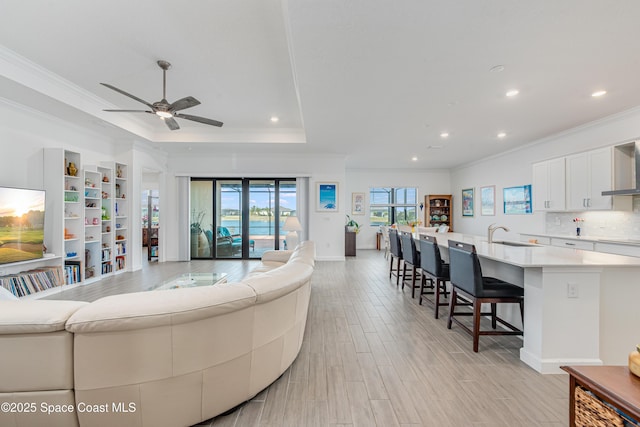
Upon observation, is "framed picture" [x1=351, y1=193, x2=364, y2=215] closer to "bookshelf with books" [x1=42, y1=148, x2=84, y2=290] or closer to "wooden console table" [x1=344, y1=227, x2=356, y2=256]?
"wooden console table" [x1=344, y1=227, x2=356, y2=256]

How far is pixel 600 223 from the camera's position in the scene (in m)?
4.76

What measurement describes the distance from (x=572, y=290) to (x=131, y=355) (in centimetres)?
293

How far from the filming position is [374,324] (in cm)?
309

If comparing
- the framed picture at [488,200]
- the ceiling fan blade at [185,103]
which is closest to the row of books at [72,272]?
the ceiling fan blade at [185,103]

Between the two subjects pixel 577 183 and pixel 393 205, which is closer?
pixel 577 183

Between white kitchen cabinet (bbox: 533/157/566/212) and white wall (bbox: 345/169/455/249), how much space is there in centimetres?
391

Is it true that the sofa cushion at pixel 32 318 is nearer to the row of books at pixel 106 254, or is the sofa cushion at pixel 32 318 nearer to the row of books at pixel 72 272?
the row of books at pixel 72 272

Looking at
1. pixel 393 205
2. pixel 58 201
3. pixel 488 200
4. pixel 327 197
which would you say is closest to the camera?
pixel 58 201

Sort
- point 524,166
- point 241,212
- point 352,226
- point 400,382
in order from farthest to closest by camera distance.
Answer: point 352,226 < point 241,212 < point 524,166 < point 400,382

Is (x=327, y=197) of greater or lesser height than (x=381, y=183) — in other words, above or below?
below

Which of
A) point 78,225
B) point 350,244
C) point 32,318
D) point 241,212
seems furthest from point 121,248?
point 350,244

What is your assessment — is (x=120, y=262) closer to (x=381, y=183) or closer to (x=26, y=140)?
(x=26, y=140)

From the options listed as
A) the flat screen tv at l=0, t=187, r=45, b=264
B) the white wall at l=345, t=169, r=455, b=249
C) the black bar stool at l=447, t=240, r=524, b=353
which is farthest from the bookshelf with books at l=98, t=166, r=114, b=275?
the white wall at l=345, t=169, r=455, b=249

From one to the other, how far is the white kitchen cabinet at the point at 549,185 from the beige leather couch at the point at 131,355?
594 centimetres
